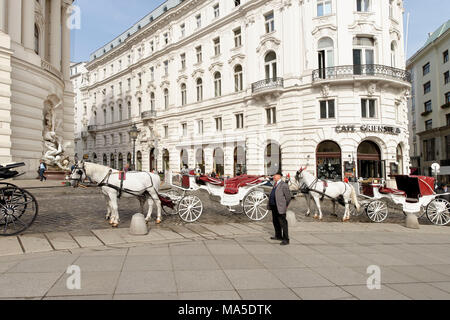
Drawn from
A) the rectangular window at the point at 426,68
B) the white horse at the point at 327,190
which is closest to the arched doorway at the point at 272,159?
the white horse at the point at 327,190

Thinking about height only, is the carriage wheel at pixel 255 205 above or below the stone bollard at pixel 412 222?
above

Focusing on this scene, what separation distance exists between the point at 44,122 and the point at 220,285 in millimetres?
24478

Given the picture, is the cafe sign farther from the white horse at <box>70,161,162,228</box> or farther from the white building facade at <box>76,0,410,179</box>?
the white horse at <box>70,161,162,228</box>

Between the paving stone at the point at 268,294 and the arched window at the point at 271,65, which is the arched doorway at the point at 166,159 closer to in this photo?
the arched window at the point at 271,65

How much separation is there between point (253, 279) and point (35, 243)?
203 inches

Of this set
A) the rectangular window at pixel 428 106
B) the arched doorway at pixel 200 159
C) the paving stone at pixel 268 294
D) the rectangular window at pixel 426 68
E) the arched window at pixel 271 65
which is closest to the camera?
the paving stone at pixel 268 294

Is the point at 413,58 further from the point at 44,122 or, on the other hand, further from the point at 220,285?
the point at 220,285

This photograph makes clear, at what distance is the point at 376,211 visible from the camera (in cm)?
1173

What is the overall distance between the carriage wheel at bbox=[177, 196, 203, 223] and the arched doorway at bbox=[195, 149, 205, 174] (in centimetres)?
2660

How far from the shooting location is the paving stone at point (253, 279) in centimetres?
475

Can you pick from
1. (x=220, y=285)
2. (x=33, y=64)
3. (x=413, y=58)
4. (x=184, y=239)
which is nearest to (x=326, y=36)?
(x=33, y=64)

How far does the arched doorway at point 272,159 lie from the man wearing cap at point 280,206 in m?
21.7

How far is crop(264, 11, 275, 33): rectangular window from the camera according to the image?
3125 centimetres

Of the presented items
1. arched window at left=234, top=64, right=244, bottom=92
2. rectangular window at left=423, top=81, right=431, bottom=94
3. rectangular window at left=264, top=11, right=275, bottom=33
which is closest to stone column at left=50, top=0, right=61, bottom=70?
arched window at left=234, top=64, right=244, bottom=92
